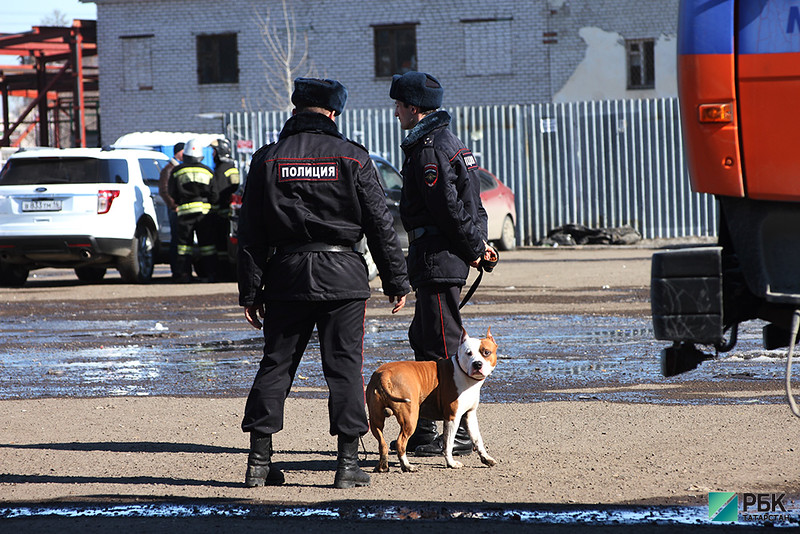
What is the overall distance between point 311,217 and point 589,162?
20.1 metres

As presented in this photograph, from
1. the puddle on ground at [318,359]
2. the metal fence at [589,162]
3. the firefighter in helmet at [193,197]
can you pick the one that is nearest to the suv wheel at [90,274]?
the firefighter in helmet at [193,197]

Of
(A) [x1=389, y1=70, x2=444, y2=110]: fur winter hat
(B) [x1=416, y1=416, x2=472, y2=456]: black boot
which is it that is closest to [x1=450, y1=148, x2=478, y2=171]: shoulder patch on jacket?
(A) [x1=389, y1=70, x2=444, y2=110]: fur winter hat

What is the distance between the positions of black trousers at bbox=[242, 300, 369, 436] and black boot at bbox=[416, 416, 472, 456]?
0.73 meters

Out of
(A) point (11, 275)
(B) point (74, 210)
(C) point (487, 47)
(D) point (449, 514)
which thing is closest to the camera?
(D) point (449, 514)

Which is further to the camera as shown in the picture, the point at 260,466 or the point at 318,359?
the point at 318,359

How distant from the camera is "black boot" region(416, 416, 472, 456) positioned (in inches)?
240

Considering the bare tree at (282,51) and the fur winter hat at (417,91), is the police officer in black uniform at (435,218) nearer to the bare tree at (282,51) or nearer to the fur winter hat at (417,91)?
the fur winter hat at (417,91)

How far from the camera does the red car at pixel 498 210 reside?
2156 cm

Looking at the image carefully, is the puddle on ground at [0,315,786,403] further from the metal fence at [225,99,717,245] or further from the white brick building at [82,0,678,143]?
the white brick building at [82,0,678,143]

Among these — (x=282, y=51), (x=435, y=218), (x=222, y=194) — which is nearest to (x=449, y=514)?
(x=435, y=218)

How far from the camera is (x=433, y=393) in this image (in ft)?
18.8

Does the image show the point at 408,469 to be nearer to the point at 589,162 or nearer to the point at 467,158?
the point at 467,158

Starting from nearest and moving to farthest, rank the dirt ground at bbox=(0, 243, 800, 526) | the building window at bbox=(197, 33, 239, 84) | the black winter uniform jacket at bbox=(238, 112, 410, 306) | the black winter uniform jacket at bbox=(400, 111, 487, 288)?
the dirt ground at bbox=(0, 243, 800, 526) → the black winter uniform jacket at bbox=(238, 112, 410, 306) → the black winter uniform jacket at bbox=(400, 111, 487, 288) → the building window at bbox=(197, 33, 239, 84)

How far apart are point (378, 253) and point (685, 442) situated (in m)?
1.96
